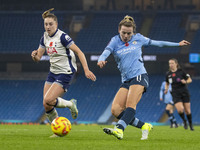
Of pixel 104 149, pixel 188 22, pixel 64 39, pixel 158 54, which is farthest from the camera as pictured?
pixel 188 22

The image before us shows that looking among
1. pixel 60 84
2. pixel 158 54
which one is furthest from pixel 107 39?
pixel 60 84

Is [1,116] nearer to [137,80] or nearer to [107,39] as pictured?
[107,39]

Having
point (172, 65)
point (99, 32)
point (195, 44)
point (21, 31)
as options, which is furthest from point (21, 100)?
point (172, 65)

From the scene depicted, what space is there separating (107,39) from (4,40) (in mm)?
7014

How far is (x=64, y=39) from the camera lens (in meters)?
9.30

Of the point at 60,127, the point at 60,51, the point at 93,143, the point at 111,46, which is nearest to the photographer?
the point at 93,143

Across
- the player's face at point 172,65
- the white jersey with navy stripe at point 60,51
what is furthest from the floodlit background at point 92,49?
the white jersey with navy stripe at point 60,51

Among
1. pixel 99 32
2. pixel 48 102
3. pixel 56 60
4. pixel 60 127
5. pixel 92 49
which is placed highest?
pixel 56 60

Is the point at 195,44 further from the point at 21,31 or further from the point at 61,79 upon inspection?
the point at 61,79

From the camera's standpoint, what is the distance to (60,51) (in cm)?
945

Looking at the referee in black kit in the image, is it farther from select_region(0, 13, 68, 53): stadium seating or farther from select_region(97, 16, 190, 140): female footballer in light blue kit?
select_region(0, 13, 68, 53): stadium seating

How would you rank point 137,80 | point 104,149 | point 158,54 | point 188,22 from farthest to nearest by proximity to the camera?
point 188,22
point 158,54
point 137,80
point 104,149

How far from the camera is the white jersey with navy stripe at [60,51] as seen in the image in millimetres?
9366

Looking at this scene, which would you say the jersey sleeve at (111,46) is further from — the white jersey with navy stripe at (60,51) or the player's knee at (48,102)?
the player's knee at (48,102)
